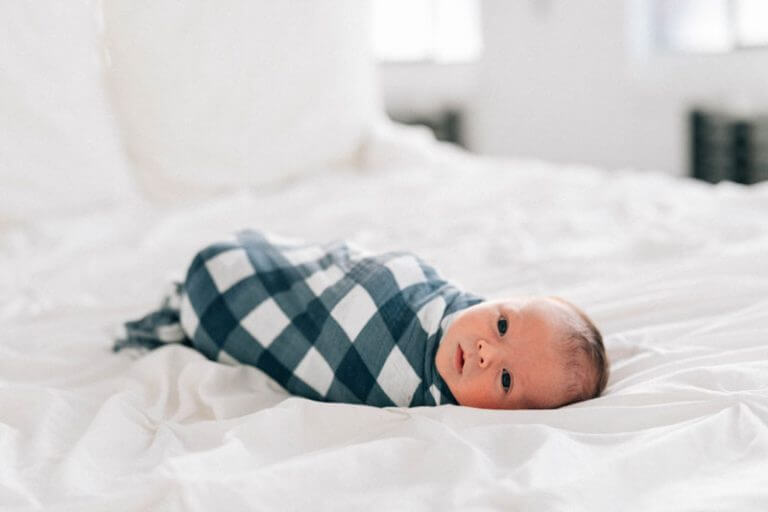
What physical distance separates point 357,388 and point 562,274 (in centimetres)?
46

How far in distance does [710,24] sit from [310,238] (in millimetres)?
2099

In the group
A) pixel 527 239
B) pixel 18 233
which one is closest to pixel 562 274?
pixel 527 239

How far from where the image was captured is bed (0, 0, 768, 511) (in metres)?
0.74

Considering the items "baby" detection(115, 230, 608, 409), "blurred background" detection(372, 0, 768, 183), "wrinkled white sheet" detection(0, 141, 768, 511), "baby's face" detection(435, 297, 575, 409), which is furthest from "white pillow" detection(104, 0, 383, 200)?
"blurred background" detection(372, 0, 768, 183)

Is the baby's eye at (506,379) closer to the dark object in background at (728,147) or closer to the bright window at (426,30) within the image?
the dark object in background at (728,147)

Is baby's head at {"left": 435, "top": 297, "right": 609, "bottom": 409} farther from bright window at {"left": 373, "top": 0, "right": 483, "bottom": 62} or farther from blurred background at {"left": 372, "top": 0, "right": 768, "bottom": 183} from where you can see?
bright window at {"left": 373, "top": 0, "right": 483, "bottom": 62}

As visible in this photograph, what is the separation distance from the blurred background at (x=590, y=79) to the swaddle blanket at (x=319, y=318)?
222 cm

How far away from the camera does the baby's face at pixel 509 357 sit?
958 mm

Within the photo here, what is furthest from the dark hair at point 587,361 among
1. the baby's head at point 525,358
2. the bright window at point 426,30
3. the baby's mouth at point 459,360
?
the bright window at point 426,30

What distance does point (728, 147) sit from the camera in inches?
123

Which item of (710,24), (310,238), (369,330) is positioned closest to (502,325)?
(369,330)

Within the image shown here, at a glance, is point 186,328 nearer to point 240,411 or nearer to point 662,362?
point 240,411

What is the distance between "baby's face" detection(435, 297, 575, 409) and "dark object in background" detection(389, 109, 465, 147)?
8.96 feet

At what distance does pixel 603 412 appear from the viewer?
33.8 inches
